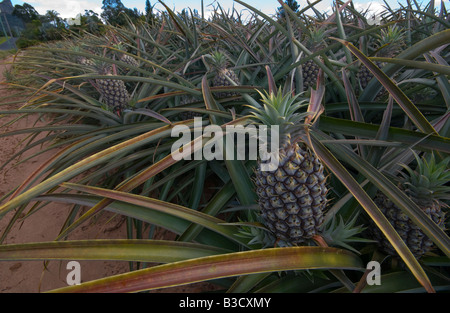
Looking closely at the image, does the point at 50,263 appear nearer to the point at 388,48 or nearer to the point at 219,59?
the point at 219,59

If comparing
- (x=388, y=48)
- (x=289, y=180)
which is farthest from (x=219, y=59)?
(x=289, y=180)

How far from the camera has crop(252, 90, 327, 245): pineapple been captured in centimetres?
57

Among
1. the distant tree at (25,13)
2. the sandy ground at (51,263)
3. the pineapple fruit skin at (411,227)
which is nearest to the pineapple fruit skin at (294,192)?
the pineapple fruit skin at (411,227)

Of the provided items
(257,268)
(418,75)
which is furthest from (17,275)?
(418,75)

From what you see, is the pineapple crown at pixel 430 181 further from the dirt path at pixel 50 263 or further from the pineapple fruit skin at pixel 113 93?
the pineapple fruit skin at pixel 113 93

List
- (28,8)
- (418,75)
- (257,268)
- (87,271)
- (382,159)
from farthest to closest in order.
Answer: (28,8) < (87,271) < (418,75) < (382,159) < (257,268)

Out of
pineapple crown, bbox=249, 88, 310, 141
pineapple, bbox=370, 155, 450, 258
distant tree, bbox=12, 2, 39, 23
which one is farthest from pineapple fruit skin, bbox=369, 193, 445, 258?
distant tree, bbox=12, 2, 39, 23

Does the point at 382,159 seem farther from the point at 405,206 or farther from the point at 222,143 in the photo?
the point at 222,143

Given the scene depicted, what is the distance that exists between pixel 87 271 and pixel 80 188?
2.73ft

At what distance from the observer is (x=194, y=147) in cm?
65

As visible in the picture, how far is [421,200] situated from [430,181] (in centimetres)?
6

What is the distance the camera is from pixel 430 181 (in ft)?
1.91

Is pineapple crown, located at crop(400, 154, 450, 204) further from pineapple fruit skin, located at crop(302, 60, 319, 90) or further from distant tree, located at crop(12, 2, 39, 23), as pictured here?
distant tree, located at crop(12, 2, 39, 23)

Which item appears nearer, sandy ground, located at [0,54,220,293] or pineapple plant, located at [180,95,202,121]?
sandy ground, located at [0,54,220,293]
